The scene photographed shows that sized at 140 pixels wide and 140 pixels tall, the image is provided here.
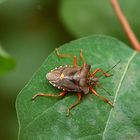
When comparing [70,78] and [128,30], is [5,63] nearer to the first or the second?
[70,78]

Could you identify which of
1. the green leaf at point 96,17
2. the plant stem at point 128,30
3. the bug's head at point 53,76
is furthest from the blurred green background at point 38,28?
the bug's head at point 53,76

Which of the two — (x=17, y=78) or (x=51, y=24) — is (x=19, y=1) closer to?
(x=51, y=24)

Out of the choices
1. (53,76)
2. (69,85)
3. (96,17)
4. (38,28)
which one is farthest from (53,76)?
(38,28)

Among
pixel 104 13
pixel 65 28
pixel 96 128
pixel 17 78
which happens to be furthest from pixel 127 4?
pixel 96 128

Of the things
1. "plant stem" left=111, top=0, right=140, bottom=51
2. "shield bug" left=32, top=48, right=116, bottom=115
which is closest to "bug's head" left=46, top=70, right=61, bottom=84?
"shield bug" left=32, top=48, right=116, bottom=115

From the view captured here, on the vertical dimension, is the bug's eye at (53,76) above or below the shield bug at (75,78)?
above

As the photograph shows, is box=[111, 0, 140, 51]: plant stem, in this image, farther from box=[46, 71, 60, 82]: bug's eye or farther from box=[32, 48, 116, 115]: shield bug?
box=[46, 71, 60, 82]: bug's eye

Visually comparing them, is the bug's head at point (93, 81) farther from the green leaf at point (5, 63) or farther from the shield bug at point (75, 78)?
the green leaf at point (5, 63)
